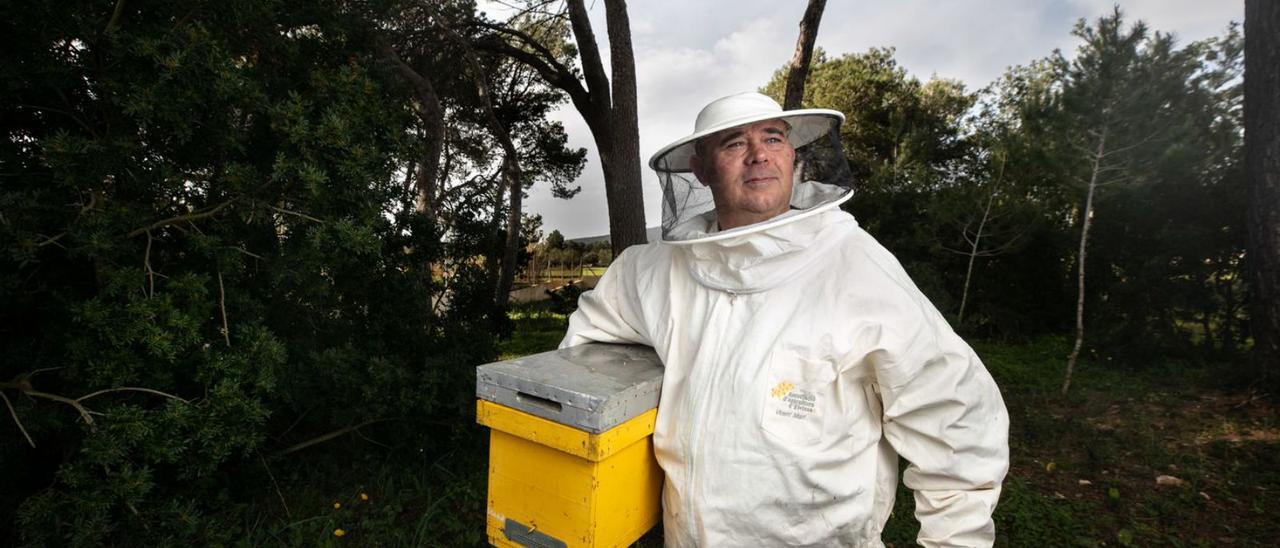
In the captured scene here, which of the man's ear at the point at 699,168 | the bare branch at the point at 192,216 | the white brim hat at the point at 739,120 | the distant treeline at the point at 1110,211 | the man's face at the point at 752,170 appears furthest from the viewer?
the distant treeline at the point at 1110,211

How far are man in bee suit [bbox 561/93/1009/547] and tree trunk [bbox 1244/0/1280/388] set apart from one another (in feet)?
20.6

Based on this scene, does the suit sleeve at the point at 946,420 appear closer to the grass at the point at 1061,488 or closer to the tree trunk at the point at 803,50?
the grass at the point at 1061,488

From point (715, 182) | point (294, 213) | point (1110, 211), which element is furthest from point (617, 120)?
point (1110, 211)

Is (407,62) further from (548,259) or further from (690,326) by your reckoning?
(548,259)

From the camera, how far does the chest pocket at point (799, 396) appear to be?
1575mm

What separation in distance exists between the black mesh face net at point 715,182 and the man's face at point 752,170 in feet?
0.25

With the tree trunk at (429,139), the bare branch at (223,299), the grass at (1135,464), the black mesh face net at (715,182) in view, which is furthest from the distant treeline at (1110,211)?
the bare branch at (223,299)

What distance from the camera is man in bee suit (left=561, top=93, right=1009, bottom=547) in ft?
5.13

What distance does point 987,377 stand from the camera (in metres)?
1.63

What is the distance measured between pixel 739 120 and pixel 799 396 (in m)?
0.78

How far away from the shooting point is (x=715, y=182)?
6.72 ft

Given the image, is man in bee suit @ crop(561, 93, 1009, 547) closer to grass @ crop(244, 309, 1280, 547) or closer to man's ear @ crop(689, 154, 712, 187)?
man's ear @ crop(689, 154, 712, 187)

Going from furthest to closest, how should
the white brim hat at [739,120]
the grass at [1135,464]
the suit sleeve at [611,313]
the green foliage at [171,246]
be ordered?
the grass at [1135,464] → the green foliage at [171,246] → the suit sleeve at [611,313] → the white brim hat at [739,120]

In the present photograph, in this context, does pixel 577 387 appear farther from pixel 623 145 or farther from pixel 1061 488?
pixel 623 145
